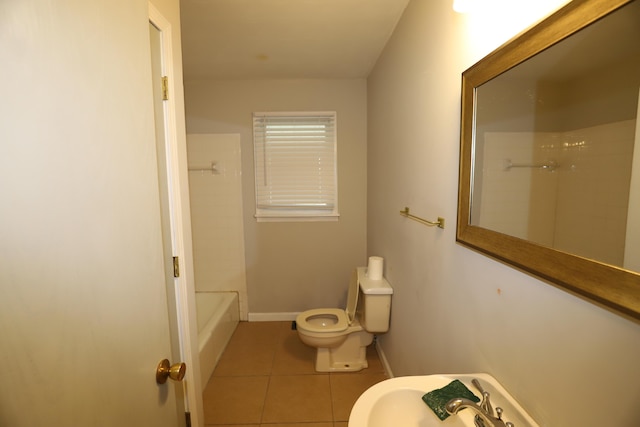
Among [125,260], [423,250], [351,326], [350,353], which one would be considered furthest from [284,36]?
[350,353]

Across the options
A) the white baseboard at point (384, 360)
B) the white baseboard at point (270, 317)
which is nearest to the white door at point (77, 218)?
the white baseboard at point (384, 360)

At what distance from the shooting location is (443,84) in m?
1.25

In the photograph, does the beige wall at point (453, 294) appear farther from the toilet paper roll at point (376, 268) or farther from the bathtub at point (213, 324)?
the bathtub at point (213, 324)

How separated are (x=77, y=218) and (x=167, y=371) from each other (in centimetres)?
49

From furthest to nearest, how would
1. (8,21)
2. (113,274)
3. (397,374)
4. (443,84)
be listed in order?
(397,374) → (443,84) → (113,274) → (8,21)

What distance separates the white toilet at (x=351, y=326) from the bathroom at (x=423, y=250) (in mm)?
118

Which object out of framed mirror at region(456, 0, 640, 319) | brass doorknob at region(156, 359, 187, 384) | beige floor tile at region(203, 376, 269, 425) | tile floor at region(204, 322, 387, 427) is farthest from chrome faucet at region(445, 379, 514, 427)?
Answer: beige floor tile at region(203, 376, 269, 425)

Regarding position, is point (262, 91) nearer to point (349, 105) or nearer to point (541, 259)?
point (349, 105)

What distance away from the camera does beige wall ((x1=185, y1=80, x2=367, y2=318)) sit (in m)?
2.92

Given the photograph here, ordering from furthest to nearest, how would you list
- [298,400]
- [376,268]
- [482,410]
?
1. [376,268]
2. [298,400]
3. [482,410]

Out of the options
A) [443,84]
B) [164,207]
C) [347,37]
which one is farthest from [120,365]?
[347,37]

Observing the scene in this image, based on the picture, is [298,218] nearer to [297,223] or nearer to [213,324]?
[297,223]

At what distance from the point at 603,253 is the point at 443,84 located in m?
0.94

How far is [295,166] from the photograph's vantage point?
9.79ft
